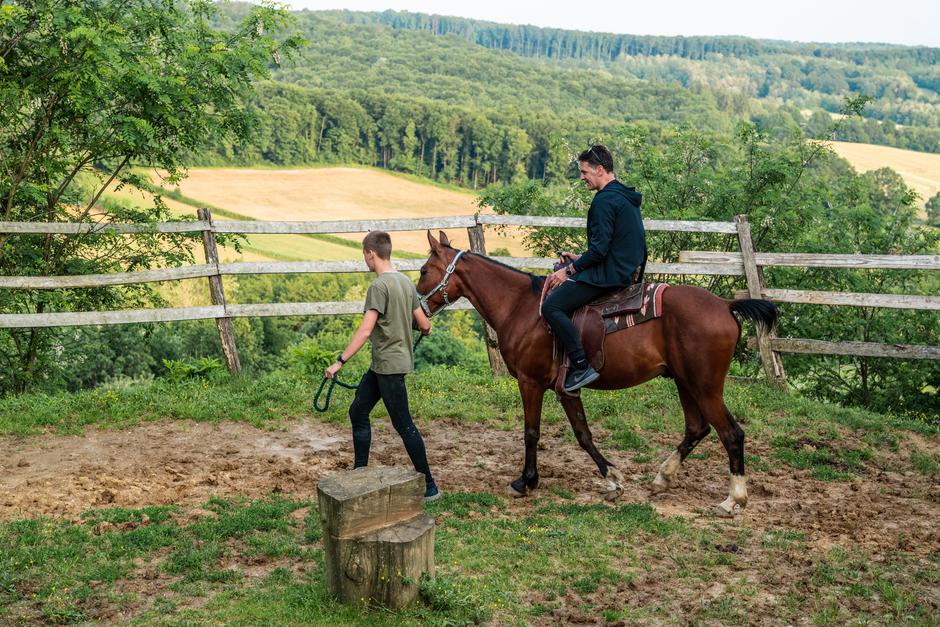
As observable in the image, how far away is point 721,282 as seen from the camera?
Result: 506 inches

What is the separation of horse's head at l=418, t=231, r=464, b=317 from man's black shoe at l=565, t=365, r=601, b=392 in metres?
1.26

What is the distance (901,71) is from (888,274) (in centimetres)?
19983

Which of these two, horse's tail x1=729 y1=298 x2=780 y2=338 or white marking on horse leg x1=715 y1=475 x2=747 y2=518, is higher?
horse's tail x1=729 y1=298 x2=780 y2=338

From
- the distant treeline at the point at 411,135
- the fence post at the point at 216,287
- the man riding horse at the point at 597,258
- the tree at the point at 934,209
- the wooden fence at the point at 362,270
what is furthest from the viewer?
the distant treeline at the point at 411,135

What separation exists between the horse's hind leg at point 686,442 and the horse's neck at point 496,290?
1.59m

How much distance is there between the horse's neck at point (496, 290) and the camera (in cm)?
660

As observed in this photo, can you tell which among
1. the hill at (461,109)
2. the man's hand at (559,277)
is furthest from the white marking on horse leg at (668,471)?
the hill at (461,109)

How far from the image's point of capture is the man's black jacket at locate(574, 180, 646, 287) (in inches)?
232

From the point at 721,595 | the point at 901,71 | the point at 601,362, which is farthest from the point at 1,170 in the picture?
the point at 901,71

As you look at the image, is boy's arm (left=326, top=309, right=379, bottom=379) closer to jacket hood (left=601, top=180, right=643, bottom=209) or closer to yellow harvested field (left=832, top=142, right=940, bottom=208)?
jacket hood (left=601, top=180, right=643, bottom=209)

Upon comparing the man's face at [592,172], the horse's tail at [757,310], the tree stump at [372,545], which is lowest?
the tree stump at [372,545]

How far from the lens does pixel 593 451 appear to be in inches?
250

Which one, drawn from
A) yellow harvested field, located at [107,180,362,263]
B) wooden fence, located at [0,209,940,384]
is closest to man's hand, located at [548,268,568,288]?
wooden fence, located at [0,209,940,384]

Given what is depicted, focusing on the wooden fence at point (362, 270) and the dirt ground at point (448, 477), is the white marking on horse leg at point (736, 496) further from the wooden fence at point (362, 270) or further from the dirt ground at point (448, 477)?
the wooden fence at point (362, 270)
